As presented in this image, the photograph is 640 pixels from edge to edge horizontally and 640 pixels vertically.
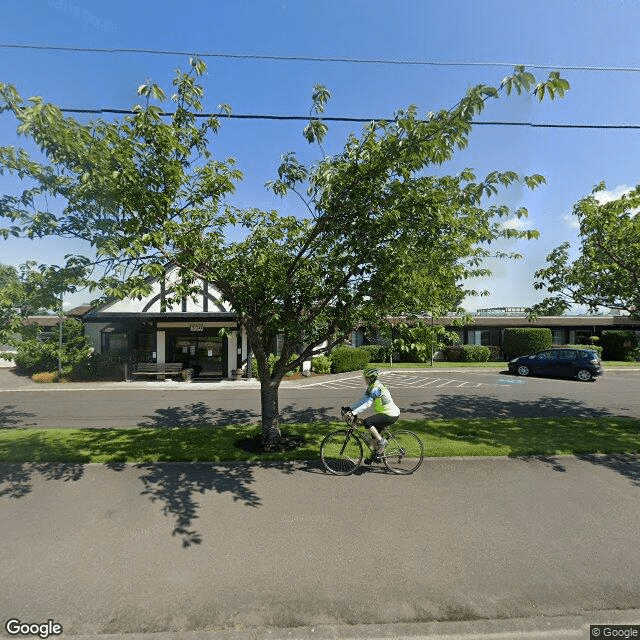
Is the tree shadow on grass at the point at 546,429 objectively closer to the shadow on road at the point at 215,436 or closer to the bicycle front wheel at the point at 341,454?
the shadow on road at the point at 215,436

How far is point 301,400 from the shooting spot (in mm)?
12891

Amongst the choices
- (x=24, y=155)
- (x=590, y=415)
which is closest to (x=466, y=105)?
(x=24, y=155)

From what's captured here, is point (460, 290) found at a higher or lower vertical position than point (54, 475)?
higher

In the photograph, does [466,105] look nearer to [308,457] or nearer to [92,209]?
[92,209]

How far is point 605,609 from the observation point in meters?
2.95

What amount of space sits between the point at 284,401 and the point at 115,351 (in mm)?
12030

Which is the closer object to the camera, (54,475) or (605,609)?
(605,609)

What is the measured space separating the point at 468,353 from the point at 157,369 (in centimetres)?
2150

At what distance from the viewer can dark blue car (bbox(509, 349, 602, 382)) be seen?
17.7 metres

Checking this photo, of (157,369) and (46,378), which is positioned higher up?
(157,369)

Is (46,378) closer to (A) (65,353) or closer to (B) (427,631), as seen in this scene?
(A) (65,353)

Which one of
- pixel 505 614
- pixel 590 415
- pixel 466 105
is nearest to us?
pixel 505 614

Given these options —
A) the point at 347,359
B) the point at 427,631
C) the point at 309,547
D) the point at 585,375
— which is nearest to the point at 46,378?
the point at 347,359

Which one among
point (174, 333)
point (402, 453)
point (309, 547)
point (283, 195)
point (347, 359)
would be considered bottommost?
point (309, 547)
